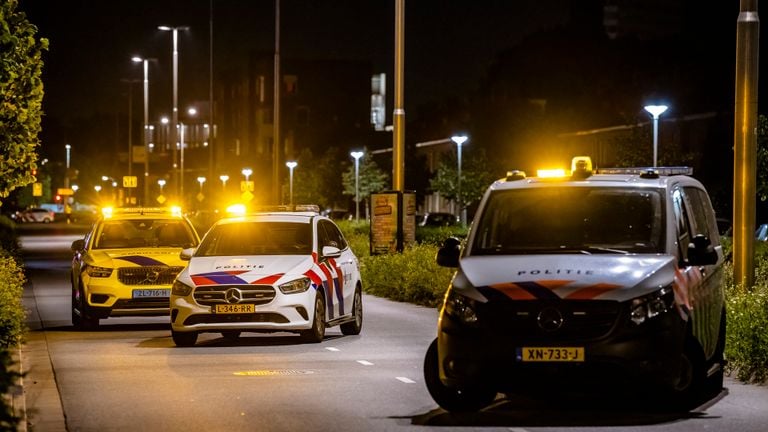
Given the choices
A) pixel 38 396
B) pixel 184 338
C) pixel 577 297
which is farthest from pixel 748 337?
pixel 184 338

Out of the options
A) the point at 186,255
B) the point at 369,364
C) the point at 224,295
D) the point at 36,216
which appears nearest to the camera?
the point at 369,364

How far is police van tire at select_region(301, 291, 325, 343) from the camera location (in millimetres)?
17625

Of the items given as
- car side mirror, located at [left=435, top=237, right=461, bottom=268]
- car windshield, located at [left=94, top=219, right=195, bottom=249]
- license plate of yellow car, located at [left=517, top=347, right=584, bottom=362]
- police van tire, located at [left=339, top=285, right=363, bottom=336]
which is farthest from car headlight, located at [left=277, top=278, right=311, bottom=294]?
license plate of yellow car, located at [left=517, top=347, right=584, bottom=362]

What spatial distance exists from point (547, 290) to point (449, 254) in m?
1.36

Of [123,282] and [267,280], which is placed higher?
[267,280]

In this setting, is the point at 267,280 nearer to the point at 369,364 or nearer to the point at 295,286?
the point at 295,286

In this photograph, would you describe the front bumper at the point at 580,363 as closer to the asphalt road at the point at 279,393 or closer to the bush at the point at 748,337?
the asphalt road at the point at 279,393

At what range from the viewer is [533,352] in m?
10.5

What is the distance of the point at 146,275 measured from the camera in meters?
20.4

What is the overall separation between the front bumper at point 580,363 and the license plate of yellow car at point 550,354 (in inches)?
0.9

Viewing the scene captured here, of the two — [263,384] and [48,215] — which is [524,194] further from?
[48,215]

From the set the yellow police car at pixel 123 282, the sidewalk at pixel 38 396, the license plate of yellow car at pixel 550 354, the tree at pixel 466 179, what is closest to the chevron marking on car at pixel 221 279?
the sidewalk at pixel 38 396

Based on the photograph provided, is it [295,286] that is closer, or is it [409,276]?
[295,286]

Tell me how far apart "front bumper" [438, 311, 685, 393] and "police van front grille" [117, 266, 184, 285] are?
33.6 ft
